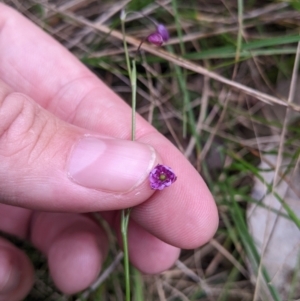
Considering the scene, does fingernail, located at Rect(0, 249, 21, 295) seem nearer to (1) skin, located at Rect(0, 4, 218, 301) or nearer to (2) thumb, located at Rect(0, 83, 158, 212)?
(1) skin, located at Rect(0, 4, 218, 301)

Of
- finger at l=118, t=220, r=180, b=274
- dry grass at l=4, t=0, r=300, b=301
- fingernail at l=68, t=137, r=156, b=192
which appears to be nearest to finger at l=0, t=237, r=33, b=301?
dry grass at l=4, t=0, r=300, b=301

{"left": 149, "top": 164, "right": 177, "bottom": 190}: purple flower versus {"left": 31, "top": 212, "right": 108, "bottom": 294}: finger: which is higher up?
{"left": 149, "top": 164, "right": 177, "bottom": 190}: purple flower

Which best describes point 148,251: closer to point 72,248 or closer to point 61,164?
point 72,248

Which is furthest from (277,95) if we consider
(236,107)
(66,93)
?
(66,93)

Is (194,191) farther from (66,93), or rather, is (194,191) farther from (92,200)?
(66,93)

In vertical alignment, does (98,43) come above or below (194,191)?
above

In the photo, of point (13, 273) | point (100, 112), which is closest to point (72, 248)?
point (13, 273)
